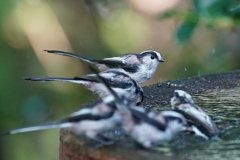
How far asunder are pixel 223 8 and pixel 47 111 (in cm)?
328

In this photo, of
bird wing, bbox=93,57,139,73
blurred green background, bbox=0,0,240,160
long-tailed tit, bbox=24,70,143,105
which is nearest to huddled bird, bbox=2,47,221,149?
long-tailed tit, bbox=24,70,143,105

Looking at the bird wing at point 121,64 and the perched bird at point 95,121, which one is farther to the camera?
the bird wing at point 121,64

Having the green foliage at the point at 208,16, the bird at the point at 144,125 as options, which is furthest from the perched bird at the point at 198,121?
the green foliage at the point at 208,16

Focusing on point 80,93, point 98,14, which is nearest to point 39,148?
point 80,93

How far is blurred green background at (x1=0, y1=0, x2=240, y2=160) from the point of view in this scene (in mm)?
6590

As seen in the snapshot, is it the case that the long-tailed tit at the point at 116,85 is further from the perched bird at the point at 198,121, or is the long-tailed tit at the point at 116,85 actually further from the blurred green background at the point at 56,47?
the blurred green background at the point at 56,47

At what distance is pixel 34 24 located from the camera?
6.79 m

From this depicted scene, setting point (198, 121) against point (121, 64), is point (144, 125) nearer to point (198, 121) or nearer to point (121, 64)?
point (198, 121)

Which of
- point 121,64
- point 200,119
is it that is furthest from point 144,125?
point 121,64

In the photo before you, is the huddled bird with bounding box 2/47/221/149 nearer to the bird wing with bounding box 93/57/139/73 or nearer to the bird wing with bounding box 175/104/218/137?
the bird wing with bounding box 175/104/218/137

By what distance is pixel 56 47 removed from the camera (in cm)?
729

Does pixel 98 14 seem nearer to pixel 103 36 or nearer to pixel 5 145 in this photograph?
pixel 103 36

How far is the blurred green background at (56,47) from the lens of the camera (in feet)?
21.6

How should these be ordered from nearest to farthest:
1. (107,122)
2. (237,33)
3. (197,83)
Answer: (107,122)
(197,83)
(237,33)
